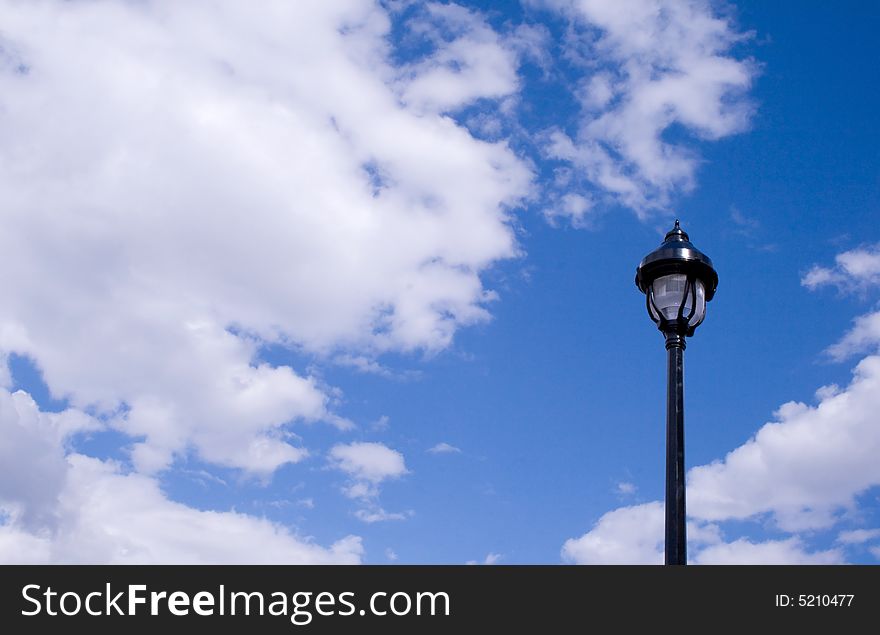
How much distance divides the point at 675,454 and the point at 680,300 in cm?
181

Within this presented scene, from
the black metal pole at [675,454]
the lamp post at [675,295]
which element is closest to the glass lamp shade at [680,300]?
the lamp post at [675,295]

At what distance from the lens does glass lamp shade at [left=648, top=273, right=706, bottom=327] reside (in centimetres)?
855

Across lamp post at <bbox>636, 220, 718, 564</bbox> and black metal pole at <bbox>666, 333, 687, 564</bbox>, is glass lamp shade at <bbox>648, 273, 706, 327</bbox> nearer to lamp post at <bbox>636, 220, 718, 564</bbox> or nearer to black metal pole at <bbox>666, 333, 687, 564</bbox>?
lamp post at <bbox>636, 220, 718, 564</bbox>

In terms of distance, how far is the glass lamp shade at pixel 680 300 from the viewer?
855 cm

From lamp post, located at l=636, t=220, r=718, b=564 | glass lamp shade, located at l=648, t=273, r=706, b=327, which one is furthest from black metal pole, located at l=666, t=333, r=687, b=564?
glass lamp shade, located at l=648, t=273, r=706, b=327

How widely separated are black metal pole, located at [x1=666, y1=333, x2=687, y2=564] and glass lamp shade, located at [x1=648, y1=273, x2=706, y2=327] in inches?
10.3

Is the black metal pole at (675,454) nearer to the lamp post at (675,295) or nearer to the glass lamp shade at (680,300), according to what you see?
the lamp post at (675,295)

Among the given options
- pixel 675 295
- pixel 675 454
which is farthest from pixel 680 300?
pixel 675 454

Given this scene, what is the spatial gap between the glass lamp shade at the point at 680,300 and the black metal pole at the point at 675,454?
262 mm
